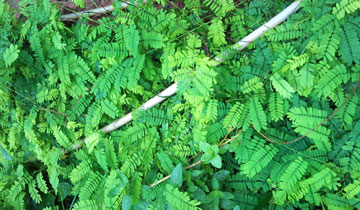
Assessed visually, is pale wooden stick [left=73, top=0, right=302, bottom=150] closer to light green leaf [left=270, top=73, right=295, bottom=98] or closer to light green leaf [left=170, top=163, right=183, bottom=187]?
light green leaf [left=270, top=73, right=295, bottom=98]

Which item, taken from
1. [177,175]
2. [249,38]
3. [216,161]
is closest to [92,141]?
[177,175]

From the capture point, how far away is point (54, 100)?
3.19 meters

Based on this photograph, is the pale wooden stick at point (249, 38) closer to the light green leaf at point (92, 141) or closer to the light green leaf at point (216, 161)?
the light green leaf at point (92, 141)

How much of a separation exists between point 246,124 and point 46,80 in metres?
2.33

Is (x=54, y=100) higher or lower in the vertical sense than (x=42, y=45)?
lower

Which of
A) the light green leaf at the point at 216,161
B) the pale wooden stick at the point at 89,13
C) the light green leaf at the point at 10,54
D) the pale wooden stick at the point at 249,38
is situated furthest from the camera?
the pale wooden stick at the point at 89,13

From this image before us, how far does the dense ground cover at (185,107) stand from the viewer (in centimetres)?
218

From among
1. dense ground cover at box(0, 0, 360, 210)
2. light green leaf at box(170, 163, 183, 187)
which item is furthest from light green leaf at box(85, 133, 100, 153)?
light green leaf at box(170, 163, 183, 187)

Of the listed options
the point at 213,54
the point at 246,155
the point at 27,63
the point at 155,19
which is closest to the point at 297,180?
the point at 246,155

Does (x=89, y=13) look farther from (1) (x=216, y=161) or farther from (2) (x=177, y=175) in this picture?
(1) (x=216, y=161)

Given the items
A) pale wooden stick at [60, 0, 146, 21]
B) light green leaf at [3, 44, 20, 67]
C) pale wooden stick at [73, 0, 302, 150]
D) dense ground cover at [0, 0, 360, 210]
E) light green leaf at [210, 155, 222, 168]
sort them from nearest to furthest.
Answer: dense ground cover at [0, 0, 360, 210]
light green leaf at [210, 155, 222, 168]
pale wooden stick at [73, 0, 302, 150]
light green leaf at [3, 44, 20, 67]
pale wooden stick at [60, 0, 146, 21]

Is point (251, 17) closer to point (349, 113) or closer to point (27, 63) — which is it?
point (349, 113)

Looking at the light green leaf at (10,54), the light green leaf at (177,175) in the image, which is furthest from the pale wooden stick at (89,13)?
the light green leaf at (177,175)

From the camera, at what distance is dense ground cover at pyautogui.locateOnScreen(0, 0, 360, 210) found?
218 cm
